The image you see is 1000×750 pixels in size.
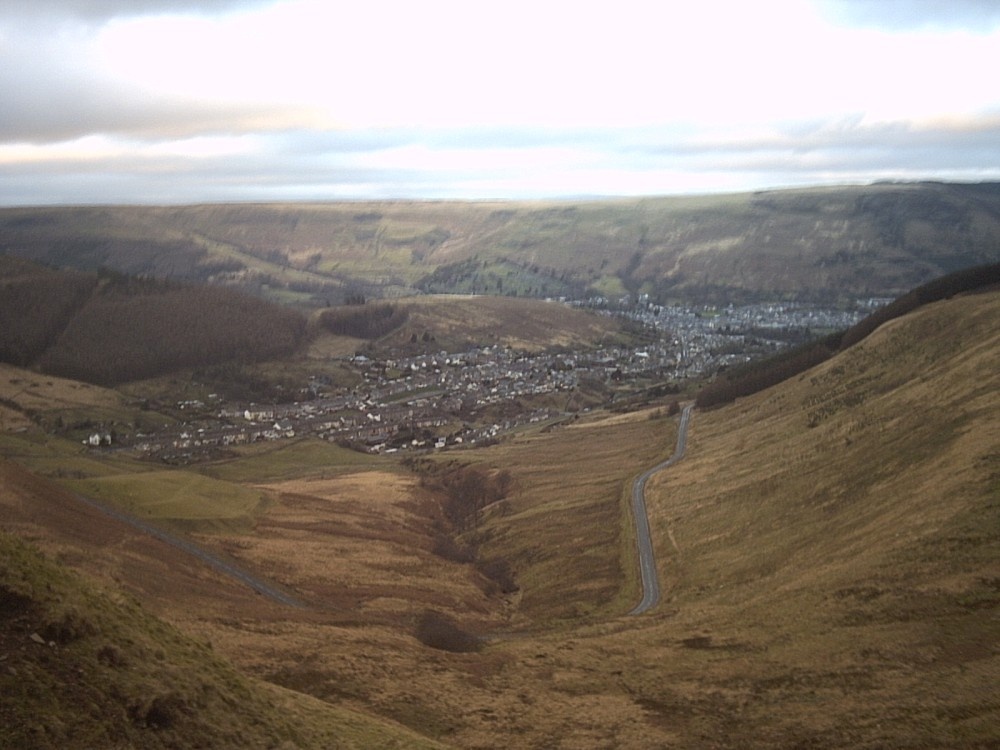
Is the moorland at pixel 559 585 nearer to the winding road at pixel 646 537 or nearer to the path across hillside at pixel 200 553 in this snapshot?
the path across hillside at pixel 200 553

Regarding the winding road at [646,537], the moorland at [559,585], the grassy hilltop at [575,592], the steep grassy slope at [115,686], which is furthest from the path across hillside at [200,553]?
the steep grassy slope at [115,686]

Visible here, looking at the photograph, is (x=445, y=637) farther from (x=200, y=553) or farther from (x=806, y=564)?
(x=806, y=564)

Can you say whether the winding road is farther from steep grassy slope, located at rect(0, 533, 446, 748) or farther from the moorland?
steep grassy slope, located at rect(0, 533, 446, 748)

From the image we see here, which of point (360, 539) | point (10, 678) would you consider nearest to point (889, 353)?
point (360, 539)

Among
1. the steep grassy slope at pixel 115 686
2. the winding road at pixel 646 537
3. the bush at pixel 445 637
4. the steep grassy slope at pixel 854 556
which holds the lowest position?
the winding road at pixel 646 537

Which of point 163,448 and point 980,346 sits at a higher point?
point 980,346

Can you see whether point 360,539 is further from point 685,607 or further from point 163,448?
point 163,448
